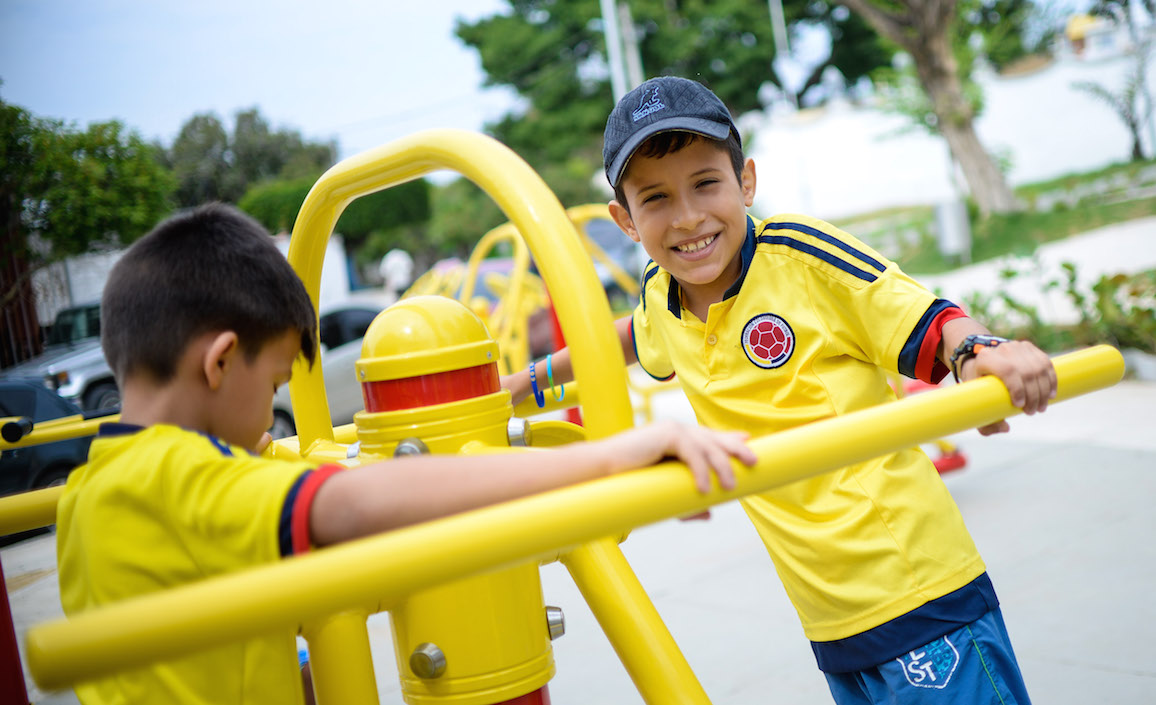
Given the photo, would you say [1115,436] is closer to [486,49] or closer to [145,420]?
[145,420]

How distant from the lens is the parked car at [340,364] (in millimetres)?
7527

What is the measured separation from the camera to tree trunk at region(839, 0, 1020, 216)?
10.6 meters

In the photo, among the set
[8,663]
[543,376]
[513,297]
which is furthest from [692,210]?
[513,297]

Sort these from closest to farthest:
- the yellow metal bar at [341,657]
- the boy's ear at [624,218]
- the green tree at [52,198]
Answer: the yellow metal bar at [341,657] → the boy's ear at [624,218] → the green tree at [52,198]

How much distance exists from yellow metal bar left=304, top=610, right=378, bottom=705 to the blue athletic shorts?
28.6 inches

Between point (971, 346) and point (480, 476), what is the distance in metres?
0.69

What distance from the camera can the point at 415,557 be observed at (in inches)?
28.2

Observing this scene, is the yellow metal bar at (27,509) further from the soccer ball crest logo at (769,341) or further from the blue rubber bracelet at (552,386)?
the soccer ball crest logo at (769,341)

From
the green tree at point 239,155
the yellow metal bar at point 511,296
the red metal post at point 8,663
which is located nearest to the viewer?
the red metal post at point 8,663

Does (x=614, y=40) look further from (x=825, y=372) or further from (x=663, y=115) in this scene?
(x=825, y=372)

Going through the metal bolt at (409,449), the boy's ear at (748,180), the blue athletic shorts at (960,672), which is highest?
the boy's ear at (748,180)

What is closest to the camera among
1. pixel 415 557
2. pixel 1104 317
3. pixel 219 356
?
pixel 415 557

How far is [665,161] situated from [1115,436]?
430cm

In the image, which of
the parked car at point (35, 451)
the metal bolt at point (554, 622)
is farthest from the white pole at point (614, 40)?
the metal bolt at point (554, 622)
